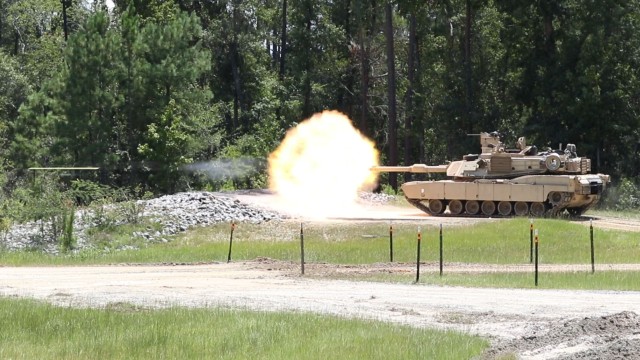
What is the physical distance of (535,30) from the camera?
60.8 metres

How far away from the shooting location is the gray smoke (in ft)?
188

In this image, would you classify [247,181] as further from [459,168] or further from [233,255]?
[233,255]

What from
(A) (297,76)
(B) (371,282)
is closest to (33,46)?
(A) (297,76)

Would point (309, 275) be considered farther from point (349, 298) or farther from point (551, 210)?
→ point (551, 210)

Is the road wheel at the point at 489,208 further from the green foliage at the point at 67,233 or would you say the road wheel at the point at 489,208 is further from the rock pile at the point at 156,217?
the green foliage at the point at 67,233

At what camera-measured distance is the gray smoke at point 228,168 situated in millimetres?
57344

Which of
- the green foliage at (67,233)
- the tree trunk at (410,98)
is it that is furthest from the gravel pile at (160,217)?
the tree trunk at (410,98)

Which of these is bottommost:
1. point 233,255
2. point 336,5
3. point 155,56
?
point 233,255

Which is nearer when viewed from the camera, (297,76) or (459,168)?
(459,168)

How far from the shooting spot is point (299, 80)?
68312 millimetres

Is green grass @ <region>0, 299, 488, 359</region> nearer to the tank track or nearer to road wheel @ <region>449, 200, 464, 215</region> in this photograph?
the tank track

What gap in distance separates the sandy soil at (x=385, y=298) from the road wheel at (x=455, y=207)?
572 inches

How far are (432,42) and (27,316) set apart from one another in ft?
168

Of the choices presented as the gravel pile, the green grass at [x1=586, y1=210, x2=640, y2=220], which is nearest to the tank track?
the green grass at [x1=586, y1=210, x2=640, y2=220]
